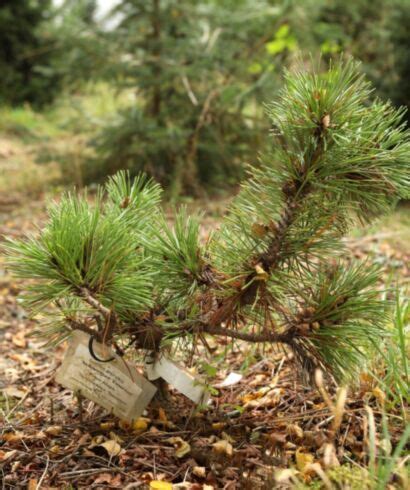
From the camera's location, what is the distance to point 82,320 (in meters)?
1.49

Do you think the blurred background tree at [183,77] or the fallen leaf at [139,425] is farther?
the blurred background tree at [183,77]

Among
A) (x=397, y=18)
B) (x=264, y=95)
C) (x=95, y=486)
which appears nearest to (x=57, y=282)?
(x=95, y=486)

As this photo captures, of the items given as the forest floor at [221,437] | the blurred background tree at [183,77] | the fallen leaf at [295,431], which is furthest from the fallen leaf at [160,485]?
the blurred background tree at [183,77]

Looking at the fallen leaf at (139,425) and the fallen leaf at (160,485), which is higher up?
the fallen leaf at (160,485)

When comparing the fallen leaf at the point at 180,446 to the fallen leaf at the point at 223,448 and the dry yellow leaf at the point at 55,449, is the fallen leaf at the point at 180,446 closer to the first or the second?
the fallen leaf at the point at 223,448

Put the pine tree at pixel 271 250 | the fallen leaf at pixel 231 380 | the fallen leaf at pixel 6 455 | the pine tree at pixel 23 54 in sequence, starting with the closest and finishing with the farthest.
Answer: the pine tree at pixel 271 250, the fallen leaf at pixel 6 455, the fallen leaf at pixel 231 380, the pine tree at pixel 23 54

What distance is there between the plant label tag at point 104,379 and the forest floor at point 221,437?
7 cm

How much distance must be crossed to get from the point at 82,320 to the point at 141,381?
21 centimetres

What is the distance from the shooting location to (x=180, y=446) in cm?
142

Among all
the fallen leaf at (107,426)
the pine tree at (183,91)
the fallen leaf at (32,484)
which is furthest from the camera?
the pine tree at (183,91)

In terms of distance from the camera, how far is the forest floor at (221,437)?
128 cm

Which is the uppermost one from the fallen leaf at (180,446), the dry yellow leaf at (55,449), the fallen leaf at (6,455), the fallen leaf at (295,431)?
the fallen leaf at (295,431)

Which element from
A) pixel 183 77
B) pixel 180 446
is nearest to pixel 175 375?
pixel 180 446

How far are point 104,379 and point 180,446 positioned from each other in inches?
9.1
